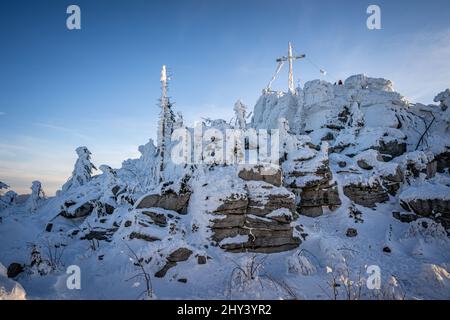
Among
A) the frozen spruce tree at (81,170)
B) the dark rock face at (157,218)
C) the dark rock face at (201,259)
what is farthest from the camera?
the frozen spruce tree at (81,170)

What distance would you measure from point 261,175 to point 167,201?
23.8ft

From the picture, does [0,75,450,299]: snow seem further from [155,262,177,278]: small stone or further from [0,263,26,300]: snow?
[155,262,177,278]: small stone

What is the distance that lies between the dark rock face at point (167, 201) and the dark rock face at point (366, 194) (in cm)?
1565

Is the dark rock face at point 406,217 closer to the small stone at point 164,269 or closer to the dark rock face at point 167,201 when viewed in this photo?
the dark rock face at point 167,201

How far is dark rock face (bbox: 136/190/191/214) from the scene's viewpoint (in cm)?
1875

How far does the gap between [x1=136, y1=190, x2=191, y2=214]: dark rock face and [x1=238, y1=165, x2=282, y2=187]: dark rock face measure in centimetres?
468

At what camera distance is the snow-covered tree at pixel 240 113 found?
2756 cm

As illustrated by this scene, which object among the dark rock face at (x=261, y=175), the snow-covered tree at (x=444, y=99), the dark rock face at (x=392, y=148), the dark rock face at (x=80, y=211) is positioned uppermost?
the snow-covered tree at (x=444, y=99)

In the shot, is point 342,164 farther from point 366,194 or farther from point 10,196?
point 10,196

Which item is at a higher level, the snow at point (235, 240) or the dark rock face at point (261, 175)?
the dark rock face at point (261, 175)

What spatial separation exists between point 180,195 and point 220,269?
682 cm

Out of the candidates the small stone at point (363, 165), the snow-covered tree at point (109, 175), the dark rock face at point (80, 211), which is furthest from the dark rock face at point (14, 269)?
the small stone at point (363, 165)

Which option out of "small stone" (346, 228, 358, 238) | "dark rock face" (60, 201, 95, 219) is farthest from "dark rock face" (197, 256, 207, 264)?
"dark rock face" (60, 201, 95, 219)
